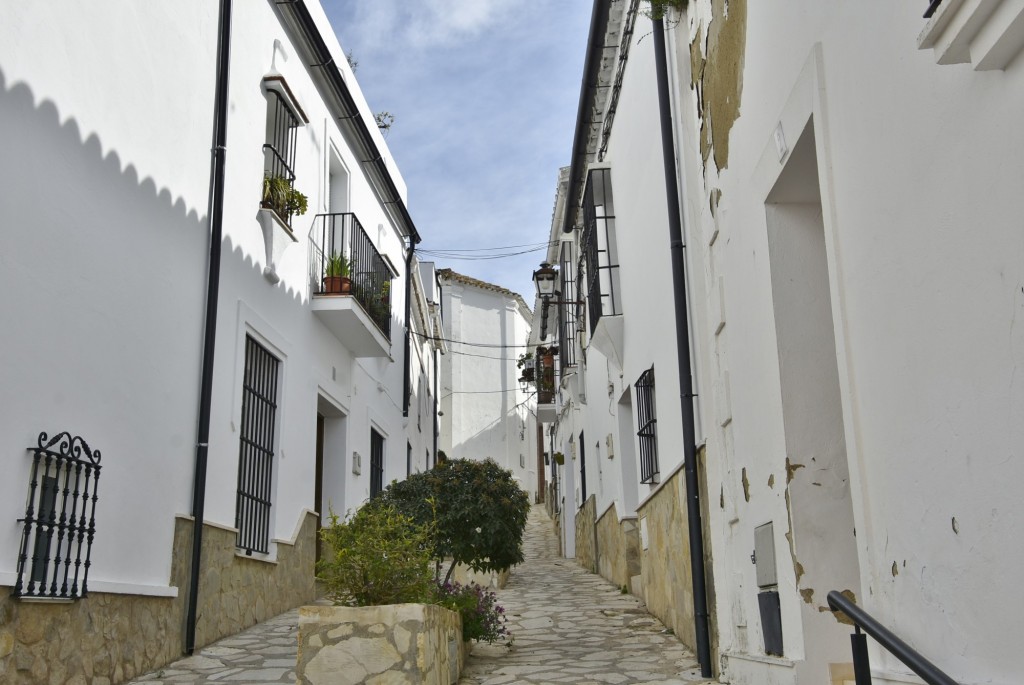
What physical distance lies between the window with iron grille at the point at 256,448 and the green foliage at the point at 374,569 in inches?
113

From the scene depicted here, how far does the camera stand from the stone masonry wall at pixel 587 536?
47.8ft

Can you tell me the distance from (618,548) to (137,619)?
607 centimetres

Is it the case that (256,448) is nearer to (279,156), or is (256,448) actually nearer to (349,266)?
(279,156)

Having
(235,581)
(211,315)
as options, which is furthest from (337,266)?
(235,581)

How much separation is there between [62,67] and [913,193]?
518 cm

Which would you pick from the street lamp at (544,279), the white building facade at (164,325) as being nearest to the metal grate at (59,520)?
the white building facade at (164,325)

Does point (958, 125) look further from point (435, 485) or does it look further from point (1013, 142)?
point (435, 485)

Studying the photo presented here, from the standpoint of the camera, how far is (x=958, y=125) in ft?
9.66

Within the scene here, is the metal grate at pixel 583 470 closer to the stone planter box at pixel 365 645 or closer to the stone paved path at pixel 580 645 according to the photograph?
the stone paved path at pixel 580 645

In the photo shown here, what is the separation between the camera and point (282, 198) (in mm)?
10195

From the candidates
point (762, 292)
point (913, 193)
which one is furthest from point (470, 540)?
point (913, 193)

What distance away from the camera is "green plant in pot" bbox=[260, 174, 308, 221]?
9.88 meters

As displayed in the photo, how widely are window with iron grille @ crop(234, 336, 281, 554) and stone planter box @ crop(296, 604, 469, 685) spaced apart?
331cm

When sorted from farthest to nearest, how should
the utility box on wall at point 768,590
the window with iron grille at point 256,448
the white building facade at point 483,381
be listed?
the white building facade at point 483,381 < the window with iron grille at point 256,448 < the utility box on wall at point 768,590
